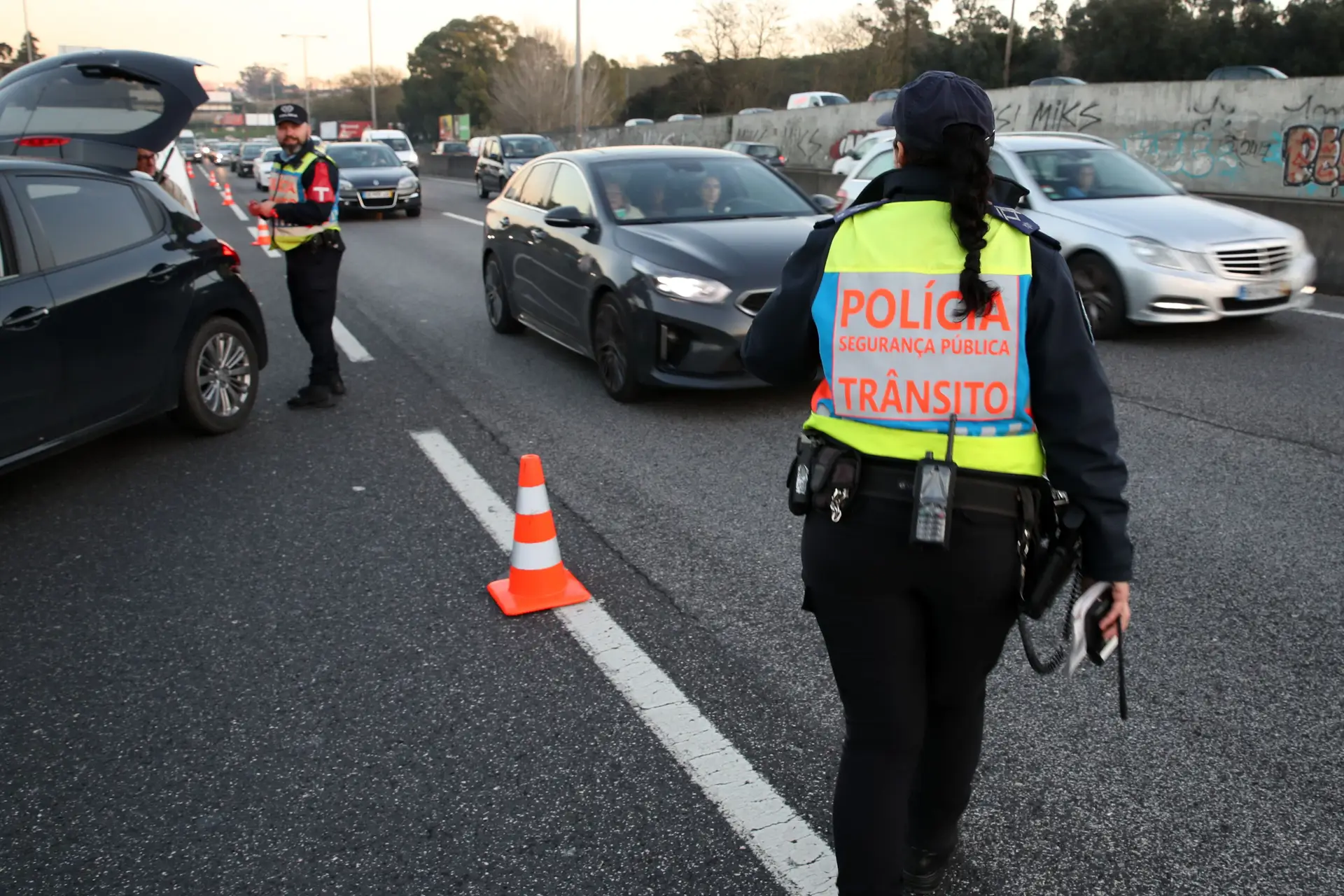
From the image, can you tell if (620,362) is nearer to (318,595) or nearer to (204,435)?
(204,435)

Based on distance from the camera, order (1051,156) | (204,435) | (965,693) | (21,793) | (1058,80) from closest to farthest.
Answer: (965,693)
(21,793)
(204,435)
(1051,156)
(1058,80)

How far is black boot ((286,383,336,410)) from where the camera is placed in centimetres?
728

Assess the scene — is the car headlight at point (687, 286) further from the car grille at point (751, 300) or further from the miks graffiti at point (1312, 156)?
the miks graffiti at point (1312, 156)

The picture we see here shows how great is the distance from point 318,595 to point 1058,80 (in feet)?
87.1

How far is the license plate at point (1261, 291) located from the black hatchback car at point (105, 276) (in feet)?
23.2

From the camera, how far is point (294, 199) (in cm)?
696

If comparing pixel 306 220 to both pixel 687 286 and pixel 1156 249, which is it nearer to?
pixel 687 286

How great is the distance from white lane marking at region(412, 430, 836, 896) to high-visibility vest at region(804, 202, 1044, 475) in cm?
118

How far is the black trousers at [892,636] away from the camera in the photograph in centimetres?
203

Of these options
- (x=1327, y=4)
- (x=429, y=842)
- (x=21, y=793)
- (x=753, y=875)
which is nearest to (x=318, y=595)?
(x=21, y=793)

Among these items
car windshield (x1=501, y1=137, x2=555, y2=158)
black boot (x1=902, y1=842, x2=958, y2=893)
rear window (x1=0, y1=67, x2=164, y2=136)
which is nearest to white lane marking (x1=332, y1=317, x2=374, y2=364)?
rear window (x1=0, y1=67, x2=164, y2=136)

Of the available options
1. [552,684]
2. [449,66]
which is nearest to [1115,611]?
[552,684]

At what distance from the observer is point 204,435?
6.61 m

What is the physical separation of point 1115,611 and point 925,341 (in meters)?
0.66
